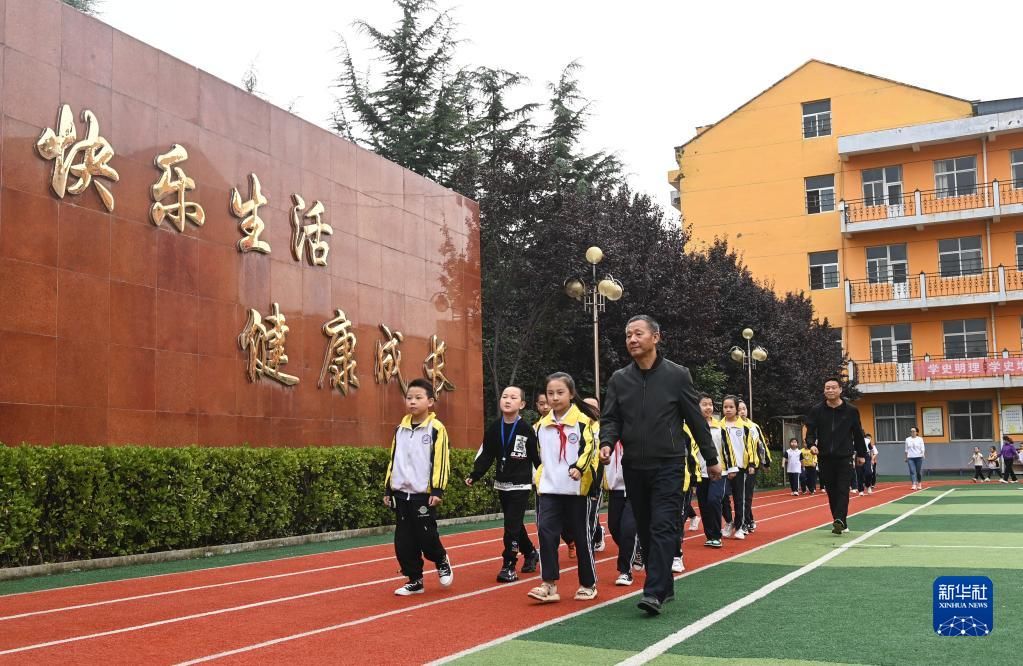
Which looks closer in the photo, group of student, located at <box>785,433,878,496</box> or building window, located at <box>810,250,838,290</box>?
group of student, located at <box>785,433,878,496</box>

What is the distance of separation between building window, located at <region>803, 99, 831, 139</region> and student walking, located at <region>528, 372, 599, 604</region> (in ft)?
133

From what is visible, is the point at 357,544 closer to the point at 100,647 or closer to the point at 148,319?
the point at 148,319

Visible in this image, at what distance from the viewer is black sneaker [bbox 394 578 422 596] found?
8305 mm

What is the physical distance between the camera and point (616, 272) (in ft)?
92.6

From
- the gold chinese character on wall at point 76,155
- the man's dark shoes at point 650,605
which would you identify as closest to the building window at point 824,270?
the gold chinese character on wall at point 76,155

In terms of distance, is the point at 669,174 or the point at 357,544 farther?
the point at 669,174

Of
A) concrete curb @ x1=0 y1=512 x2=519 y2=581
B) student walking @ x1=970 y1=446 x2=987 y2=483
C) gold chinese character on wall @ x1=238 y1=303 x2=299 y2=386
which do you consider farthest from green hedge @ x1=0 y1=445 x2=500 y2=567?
student walking @ x1=970 y1=446 x2=987 y2=483

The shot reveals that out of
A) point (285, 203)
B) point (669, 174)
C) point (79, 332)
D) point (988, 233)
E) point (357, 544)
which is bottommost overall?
point (357, 544)

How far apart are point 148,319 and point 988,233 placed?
36868mm

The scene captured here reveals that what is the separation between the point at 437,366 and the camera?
Result: 21.0m

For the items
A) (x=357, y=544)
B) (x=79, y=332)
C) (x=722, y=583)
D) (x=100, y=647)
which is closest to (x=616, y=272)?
(x=357, y=544)

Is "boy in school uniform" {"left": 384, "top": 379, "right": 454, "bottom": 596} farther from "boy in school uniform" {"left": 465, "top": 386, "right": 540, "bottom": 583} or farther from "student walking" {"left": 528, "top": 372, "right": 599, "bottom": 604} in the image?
"boy in school uniform" {"left": 465, "top": 386, "right": 540, "bottom": 583}

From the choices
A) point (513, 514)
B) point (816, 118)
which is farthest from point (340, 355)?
point (816, 118)

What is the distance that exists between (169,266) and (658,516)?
8.99 metres
